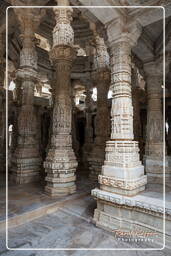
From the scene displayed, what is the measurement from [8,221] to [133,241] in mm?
2387

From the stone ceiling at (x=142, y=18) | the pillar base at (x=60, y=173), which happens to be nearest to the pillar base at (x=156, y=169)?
the pillar base at (x=60, y=173)

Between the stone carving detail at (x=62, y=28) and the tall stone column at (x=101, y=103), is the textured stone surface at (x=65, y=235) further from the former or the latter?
the stone carving detail at (x=62, y=28)

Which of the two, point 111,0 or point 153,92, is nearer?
point 111,0

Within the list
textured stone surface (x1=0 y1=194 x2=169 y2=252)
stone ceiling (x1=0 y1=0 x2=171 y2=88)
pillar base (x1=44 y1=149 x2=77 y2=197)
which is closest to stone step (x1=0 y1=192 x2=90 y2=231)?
textured stone surface (x1=0 y1=194 x2=169 y2=252)

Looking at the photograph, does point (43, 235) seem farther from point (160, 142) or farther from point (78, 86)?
point (78, 86)

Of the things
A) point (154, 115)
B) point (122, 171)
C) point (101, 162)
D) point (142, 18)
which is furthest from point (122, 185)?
point (101, 162)

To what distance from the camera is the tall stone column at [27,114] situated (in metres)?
6.41

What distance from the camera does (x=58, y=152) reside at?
509 cm

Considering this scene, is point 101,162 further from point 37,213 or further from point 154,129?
point 37,213

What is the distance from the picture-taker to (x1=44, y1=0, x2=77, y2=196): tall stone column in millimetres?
4957

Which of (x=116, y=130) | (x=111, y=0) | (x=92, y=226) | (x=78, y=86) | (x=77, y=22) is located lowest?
(x=92, y=226)

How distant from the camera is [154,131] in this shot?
5.48m

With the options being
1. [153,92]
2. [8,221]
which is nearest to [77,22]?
[153,92]

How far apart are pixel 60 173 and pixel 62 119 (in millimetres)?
1620
